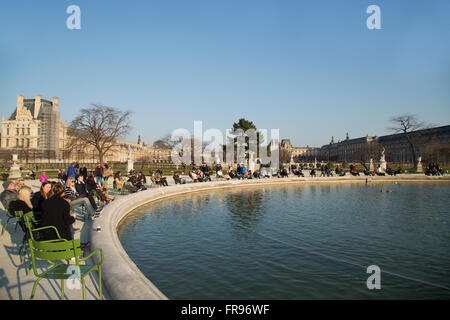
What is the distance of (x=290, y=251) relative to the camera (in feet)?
23.0

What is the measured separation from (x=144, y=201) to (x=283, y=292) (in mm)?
10333

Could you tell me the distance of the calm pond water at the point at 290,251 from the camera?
16.7 ft

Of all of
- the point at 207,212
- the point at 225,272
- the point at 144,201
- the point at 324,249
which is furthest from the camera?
the point at 144,201

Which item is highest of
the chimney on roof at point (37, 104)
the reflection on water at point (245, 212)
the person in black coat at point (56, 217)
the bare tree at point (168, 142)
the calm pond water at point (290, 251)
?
the chimney on roof at point (37, 104)

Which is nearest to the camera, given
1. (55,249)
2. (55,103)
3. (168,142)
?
(55,249)

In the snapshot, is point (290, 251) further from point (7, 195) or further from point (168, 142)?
point (168, 142)

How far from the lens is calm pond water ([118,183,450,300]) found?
5082mm

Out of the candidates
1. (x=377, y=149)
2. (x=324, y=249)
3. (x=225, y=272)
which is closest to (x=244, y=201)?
(x=324, y=249)

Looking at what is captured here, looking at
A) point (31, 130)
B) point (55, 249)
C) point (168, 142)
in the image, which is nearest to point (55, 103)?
point (31, 130)

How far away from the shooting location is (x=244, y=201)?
595 inches

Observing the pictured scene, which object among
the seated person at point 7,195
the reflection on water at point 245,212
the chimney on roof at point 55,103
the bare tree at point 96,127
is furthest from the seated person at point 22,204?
→ the chimney on roof at point 55,103

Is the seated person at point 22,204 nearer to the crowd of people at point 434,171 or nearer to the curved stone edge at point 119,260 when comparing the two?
the curved stone edge at point 119,260

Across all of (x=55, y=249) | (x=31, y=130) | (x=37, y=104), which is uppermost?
(x=37, y=104)
